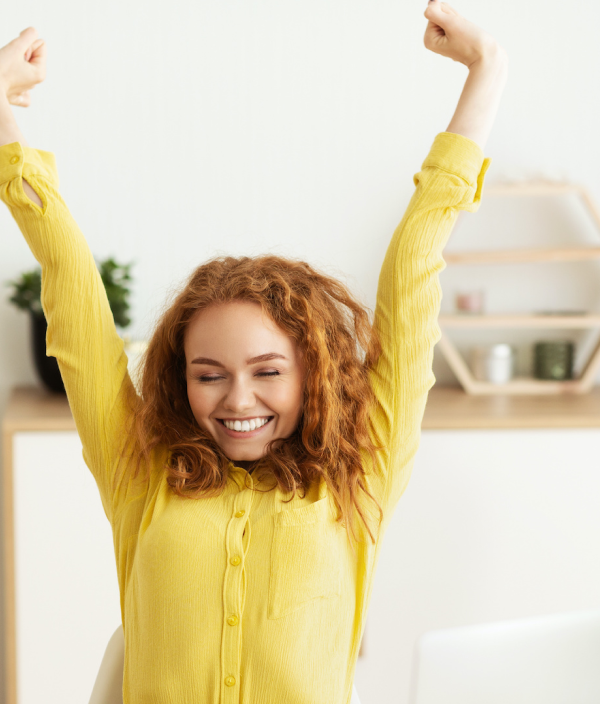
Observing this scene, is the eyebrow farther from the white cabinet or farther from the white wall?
the white wall

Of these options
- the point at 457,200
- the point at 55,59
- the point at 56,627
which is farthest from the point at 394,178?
the point at 56,627

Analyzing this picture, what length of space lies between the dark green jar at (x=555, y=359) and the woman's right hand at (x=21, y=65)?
1534 millimetres

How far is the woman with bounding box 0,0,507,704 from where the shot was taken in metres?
0.94

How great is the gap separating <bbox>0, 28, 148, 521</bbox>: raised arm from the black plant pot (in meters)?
0.98

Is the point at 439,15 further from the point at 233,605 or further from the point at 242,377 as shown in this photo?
the point at 233,605

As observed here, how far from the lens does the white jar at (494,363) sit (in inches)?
84.2

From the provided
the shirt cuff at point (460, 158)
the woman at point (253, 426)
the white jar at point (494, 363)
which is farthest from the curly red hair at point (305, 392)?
the white jar at point (494, 363)

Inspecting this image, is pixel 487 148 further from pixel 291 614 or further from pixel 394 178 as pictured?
pixel 291 614

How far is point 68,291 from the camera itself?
3.21 feet

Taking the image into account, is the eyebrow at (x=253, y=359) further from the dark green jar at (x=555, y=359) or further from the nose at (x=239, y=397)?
the dark green jar at (x=555, y=359)

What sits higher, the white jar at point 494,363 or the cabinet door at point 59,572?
the white jar at point 494,363

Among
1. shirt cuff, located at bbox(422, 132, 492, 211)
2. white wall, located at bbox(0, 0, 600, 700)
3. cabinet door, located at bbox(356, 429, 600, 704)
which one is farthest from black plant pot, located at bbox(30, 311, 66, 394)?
shirt cuff, located at bbox(422, 132, 492, 211)

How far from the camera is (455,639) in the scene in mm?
1167

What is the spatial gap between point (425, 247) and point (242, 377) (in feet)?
0.91
